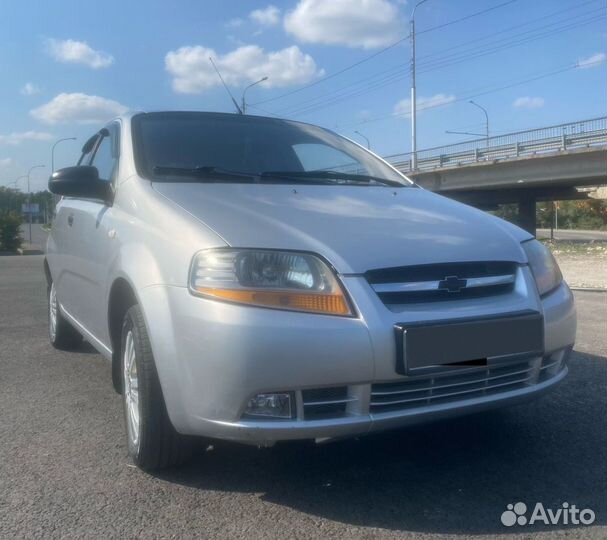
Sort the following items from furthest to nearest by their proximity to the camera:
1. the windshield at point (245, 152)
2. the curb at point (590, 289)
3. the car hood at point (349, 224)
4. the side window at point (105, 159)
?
the curb at point (590, 289), the side window at point (105, 159), the windshield at point (245, 152), the car hood at point (349, 224)

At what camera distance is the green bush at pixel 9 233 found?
32.6 m

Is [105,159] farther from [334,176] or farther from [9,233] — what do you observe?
[9,233]

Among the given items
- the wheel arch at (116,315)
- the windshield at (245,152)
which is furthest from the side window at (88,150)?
the wheel arch at (116,315)

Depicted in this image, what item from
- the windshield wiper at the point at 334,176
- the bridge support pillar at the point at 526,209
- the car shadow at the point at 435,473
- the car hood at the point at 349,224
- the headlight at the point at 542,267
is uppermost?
Result: the windshield wiper at the point at 334,176

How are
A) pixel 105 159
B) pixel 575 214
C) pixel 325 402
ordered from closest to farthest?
pixel 325 402
pixel 105 159
pixel 575 214

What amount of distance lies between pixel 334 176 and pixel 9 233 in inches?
1254

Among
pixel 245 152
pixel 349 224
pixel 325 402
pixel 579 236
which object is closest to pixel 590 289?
pixel 245 152

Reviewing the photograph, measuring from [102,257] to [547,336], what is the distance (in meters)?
2.16

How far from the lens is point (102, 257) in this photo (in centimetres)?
362

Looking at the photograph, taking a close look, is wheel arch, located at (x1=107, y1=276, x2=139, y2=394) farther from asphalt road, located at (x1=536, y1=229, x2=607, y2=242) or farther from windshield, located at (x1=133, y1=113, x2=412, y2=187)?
asphalt road, located at (x1=536, y1=229, x2=607, y2=242)

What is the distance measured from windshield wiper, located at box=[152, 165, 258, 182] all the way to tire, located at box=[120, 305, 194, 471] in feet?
2.70

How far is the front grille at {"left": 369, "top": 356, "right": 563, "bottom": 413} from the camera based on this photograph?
2637 millimetres

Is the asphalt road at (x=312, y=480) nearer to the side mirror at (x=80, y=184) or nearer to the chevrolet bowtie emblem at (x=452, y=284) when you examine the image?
the chevrolet bowtie emblem at (x=452, y=284)

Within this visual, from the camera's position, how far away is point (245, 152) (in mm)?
4004
